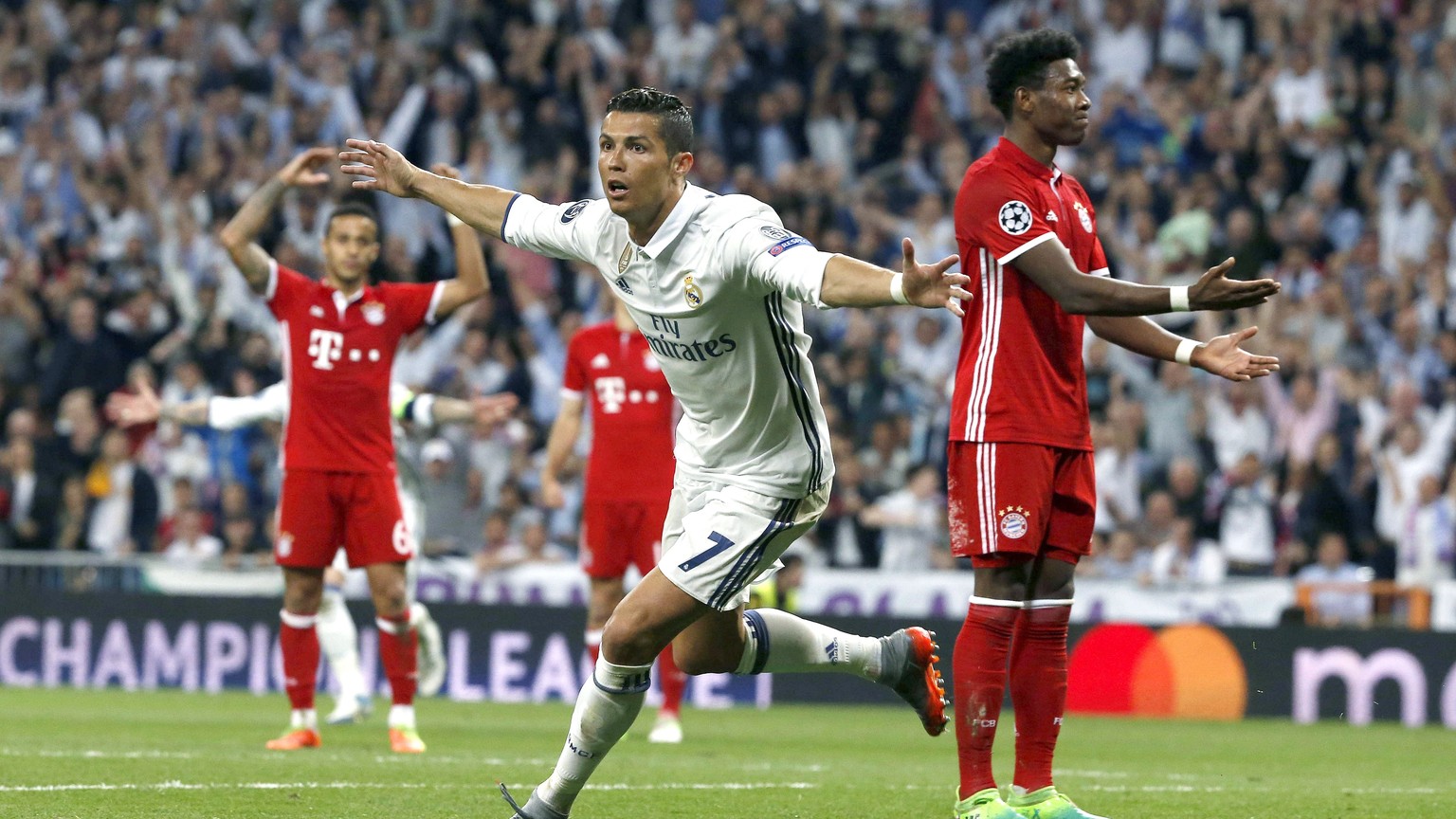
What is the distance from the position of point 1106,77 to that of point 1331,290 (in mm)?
4080

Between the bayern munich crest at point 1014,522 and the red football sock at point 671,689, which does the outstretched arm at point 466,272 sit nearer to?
the red football sock at point 671,689

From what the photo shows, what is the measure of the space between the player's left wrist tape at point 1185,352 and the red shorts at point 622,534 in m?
5.66

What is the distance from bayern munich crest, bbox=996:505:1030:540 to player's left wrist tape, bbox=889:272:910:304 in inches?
59.5

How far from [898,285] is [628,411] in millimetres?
6655

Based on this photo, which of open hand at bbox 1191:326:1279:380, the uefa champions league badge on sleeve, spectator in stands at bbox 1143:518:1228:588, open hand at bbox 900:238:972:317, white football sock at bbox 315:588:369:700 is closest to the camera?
open hand at bbox 900:238:972:317

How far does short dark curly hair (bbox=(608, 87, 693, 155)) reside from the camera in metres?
6.38

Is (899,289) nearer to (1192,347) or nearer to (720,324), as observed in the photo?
(720,324)

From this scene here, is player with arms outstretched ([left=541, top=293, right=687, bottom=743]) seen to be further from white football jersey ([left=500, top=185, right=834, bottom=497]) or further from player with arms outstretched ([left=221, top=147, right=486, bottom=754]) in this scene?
white football jersey ([left=500, top=185, right=834, bottom=497])

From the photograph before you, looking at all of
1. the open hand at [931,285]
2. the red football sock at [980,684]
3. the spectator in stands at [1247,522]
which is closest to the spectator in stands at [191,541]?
the spectator in stands at [1247,522]

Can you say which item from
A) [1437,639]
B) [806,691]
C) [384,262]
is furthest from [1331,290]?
[384,262]

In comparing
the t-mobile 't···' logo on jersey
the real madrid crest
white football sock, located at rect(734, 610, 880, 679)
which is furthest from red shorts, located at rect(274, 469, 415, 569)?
the real madrid crest

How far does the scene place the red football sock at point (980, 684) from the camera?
261 inches

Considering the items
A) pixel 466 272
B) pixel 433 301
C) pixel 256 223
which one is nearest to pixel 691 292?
pixel 466 272

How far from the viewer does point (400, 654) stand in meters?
10.7
